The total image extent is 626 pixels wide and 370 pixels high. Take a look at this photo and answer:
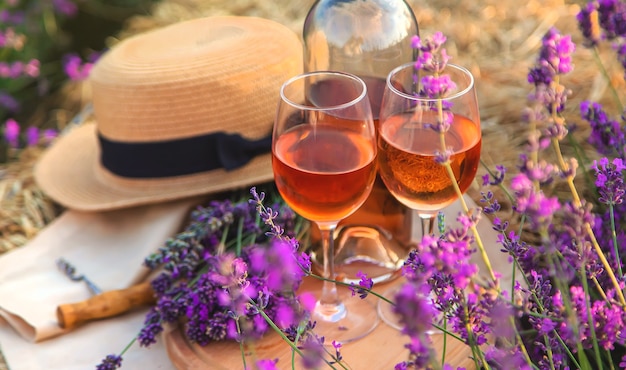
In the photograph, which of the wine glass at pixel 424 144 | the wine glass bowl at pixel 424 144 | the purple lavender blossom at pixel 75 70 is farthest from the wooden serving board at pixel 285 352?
the purple lavender blossom at pixel 75 70

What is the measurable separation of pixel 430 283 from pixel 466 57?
152 centimetres

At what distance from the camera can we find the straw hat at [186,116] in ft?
5.46

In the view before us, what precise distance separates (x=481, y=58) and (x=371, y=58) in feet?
3.21

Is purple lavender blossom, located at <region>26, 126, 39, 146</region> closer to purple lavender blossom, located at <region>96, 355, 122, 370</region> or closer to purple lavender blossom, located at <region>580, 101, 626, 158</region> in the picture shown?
purple lavender blossom, located at <region>96, 355, 122, 370</region>

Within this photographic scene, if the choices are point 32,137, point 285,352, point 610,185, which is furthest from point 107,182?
point 610,185

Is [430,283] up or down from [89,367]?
up

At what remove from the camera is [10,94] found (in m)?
2.32

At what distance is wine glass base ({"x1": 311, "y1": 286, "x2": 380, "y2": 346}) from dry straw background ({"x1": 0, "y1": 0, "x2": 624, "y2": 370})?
0.46 m

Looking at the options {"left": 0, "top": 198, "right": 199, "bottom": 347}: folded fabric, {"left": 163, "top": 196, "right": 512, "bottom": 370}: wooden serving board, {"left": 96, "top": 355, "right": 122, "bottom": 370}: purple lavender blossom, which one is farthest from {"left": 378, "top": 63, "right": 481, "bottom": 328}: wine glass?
{"left": 0, "top": 198, "right": 199, "bottom": 347}: folded fabric

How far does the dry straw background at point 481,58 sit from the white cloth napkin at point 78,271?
12 centimetres

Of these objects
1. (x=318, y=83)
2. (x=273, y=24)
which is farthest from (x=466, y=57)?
(x=318, y=83)

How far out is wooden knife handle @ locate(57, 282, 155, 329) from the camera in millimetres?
1402

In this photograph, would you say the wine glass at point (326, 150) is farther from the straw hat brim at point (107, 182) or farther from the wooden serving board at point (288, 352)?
the straw hat brim at point (107, 182)

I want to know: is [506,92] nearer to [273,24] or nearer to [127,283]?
[273,24]
